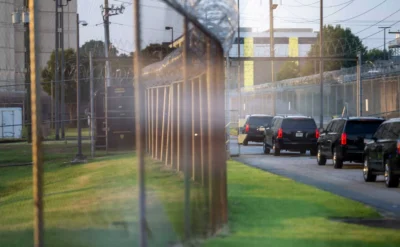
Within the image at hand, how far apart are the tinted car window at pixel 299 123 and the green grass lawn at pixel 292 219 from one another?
16.2 metres

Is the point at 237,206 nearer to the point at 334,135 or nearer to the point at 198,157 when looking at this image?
the point at 198,157

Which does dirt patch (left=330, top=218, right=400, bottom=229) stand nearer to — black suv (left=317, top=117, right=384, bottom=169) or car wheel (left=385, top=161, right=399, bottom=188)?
car wheel (left=385, top=161, right=399, bottom=188)

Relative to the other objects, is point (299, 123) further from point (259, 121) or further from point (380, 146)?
point (380, 146)

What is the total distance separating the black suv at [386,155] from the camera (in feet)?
59.4

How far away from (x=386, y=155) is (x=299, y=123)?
15.3 m

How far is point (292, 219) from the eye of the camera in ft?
39.2

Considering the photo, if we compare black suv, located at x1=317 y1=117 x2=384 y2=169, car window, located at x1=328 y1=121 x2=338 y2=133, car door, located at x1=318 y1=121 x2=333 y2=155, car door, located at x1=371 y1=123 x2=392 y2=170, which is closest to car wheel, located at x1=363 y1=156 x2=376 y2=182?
car door, located at x1=371 y1=123 x2=392 y2=170

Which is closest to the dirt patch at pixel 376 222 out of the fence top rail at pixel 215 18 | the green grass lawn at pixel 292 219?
the green grass lawn at pixel 292 219

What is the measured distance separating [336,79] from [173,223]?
41.9 meters

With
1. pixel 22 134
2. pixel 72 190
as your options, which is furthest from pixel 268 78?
pixel 72 190

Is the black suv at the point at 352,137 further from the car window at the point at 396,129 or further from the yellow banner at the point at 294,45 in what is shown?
the yellow banner at the point at 294,45

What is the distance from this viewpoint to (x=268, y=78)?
11056 centimetres

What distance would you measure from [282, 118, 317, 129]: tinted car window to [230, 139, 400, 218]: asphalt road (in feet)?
Answer: 8.39

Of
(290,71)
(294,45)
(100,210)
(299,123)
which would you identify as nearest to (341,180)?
(100,210)
